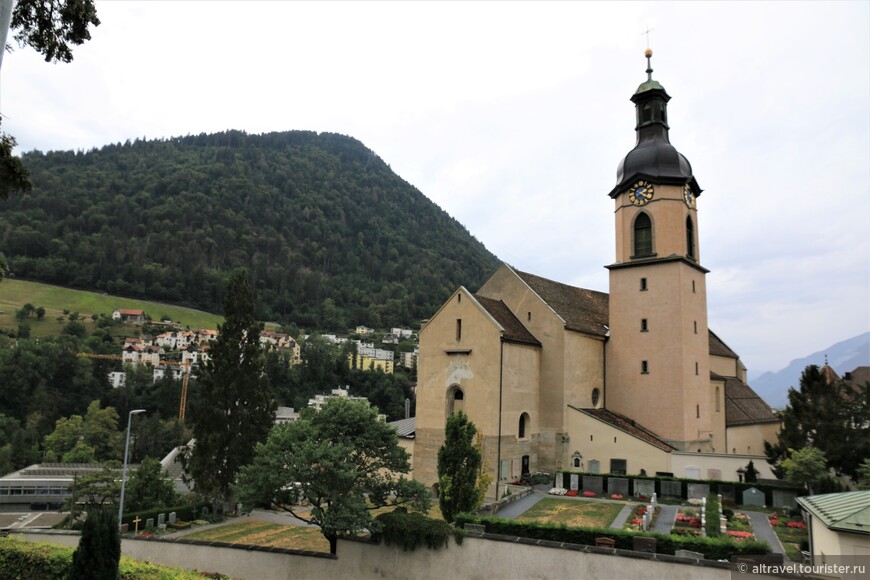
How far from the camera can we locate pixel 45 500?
2493 inches

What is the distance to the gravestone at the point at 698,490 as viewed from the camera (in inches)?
1227

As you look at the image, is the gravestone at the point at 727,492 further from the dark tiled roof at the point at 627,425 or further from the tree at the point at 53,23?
the tree at the point at 53,23

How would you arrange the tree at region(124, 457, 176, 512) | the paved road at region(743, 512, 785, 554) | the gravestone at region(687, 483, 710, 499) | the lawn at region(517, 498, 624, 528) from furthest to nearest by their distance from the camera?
the tree at region(124, 457, 176, 512) → the gravestone at region(687, 483, 710, 499) → the lawn at region(517, 498, 624, 528) → the paved road at region(743, 512, 785, 554)

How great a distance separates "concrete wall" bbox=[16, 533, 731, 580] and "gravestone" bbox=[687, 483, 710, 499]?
17209 millimetres

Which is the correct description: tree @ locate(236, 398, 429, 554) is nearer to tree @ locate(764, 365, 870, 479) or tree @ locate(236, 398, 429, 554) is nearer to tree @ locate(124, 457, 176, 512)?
tree @ locate(764, 365, 870, 479)

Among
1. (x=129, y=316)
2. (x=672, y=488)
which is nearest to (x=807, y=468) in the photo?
(x=672, y=488)

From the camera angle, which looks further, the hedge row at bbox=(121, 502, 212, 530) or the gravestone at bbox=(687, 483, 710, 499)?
the hedge row at bbox=(121, 502, 212, 530)

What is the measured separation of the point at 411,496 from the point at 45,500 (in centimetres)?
6238

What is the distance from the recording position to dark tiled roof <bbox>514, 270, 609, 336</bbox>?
39.7 m

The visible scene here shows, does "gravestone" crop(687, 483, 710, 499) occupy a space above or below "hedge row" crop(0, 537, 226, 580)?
above

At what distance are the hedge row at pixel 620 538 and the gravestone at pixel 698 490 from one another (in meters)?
13.3

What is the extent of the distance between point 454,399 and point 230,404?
16166 mm

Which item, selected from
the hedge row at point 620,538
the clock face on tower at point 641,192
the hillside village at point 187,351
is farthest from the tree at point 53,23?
the hillside village at point 187,351

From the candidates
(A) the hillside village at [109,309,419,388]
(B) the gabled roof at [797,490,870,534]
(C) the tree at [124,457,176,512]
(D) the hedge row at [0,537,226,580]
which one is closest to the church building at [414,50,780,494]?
(B) the gabled roof at [797,490,870,534]
